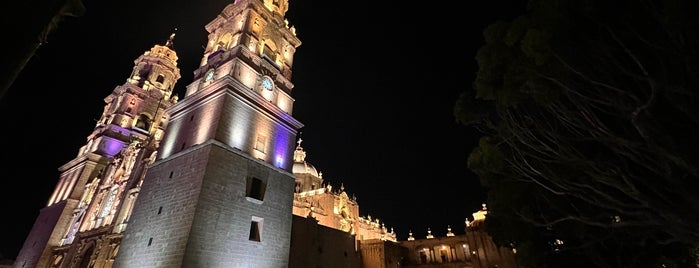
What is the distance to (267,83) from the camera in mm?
22578

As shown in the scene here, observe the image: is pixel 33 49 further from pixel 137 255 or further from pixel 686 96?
pixel 137 255

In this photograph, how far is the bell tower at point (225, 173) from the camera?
14.5 m

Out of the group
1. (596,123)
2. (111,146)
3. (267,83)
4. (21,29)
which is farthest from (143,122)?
(596,123)

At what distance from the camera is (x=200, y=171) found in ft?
50.9

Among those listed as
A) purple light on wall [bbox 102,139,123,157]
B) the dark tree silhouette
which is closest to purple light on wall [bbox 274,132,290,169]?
the dark tree silhouette

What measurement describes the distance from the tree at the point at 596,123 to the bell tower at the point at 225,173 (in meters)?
11.5

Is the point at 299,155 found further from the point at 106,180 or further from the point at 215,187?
the point at 215,187

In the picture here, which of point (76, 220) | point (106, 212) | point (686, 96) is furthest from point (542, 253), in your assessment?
point (76, 220)

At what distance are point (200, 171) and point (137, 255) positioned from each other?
15.9 feet

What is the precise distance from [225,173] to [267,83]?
850 centimetres

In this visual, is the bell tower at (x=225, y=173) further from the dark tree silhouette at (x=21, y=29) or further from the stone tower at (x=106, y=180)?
the dark tree silhouette at (x=21, y=29)

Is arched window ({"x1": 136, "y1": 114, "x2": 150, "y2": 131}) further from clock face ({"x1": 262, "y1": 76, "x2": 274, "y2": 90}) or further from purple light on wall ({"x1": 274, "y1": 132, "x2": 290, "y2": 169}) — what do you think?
purple light on wall ({"x1": 274, "y1": 132, "x2": 290, "y2": 169})

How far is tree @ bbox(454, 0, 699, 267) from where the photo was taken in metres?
6.13

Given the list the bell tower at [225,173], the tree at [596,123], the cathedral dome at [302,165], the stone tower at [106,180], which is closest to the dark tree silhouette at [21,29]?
the tree at [596,123]
